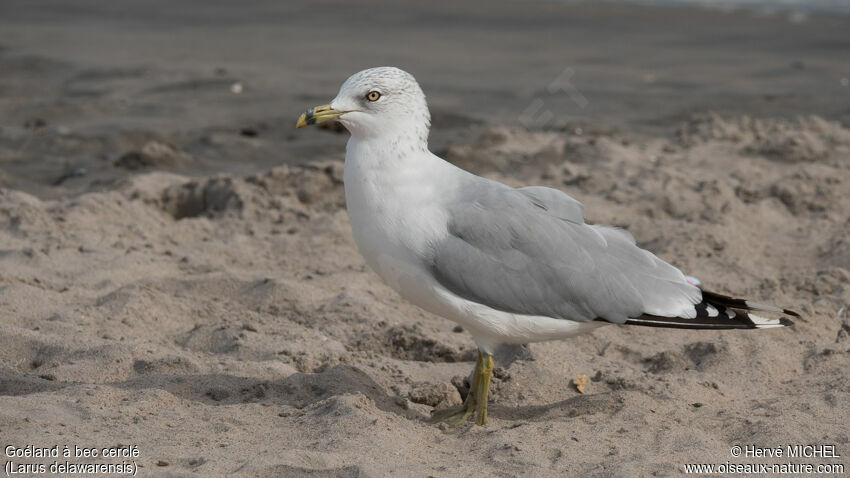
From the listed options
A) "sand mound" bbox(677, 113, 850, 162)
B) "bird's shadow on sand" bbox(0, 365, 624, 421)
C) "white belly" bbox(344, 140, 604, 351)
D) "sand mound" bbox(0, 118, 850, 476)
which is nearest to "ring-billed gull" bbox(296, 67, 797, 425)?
"white belly" bbox(344, 140, 604, 351)

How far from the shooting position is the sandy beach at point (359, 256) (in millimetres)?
3752

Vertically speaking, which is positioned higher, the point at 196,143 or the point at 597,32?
the point at 597,32

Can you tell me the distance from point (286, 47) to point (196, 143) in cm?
418

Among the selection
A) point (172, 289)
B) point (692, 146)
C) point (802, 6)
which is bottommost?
point (172, 289)

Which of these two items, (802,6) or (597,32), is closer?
(597,32)

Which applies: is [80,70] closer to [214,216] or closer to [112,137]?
[112,137]

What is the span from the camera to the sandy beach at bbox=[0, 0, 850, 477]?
3752mm

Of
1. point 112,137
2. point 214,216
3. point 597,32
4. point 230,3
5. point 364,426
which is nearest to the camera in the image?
point 364,426

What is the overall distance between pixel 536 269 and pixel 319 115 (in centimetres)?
103

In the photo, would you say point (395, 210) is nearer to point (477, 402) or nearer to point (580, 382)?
point (477, 402)

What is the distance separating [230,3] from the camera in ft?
49.6

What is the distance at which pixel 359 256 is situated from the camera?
5945 mm

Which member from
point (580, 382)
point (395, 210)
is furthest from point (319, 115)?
point (580, 382)

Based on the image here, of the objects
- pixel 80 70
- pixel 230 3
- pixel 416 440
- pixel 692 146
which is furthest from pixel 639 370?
pixel 230 3
